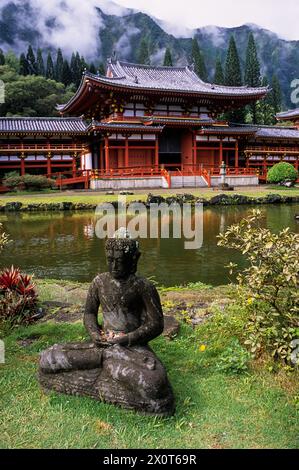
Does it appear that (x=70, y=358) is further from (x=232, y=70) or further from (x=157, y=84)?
(x=232, y=70)

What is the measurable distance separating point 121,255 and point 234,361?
1.82 meters

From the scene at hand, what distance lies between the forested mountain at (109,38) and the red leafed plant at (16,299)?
149m

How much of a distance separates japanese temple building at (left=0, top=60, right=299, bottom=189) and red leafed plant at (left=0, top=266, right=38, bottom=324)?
23789 millimetres

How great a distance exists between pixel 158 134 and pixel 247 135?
787 cm

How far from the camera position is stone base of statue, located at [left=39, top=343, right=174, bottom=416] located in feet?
12.9

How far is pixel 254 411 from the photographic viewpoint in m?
4.03

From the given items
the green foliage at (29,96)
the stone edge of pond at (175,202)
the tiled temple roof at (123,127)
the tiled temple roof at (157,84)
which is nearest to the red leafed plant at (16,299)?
the stone edge of pond at (175,202)

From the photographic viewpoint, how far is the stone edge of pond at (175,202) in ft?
77.6

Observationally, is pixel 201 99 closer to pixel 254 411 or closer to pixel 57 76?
pixel 254 411

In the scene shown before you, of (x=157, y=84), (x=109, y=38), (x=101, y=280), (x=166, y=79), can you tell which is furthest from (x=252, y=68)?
(x=109, y=38)

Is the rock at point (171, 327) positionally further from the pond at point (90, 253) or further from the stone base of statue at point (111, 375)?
the pond at point (90, 253)

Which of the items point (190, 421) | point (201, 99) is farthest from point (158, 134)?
point (190, 421)

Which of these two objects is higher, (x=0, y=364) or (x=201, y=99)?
(x=201, y=99)
